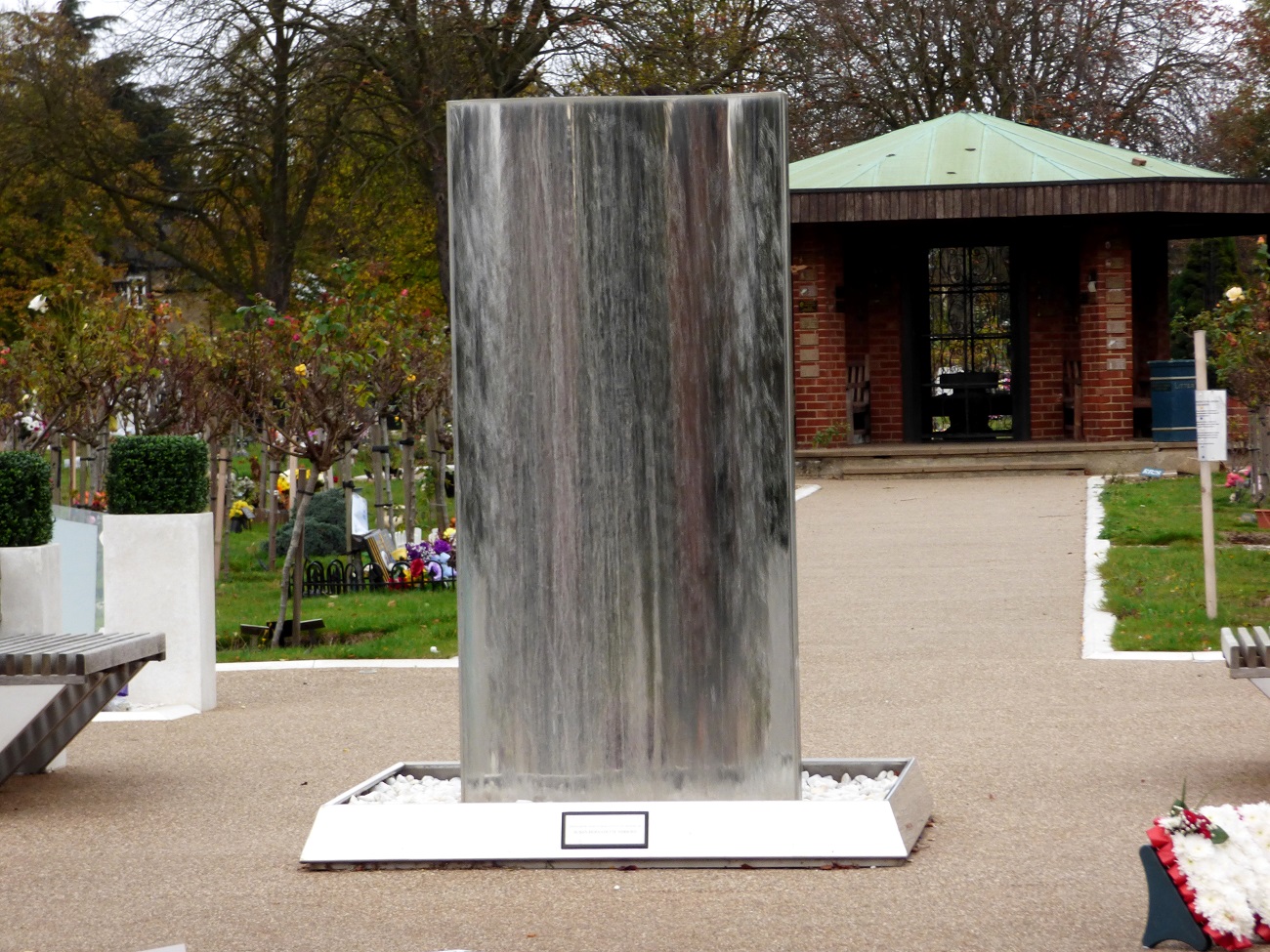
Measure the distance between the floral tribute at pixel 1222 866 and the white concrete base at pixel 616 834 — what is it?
3.05 feet

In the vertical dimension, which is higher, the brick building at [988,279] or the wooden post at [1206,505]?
the brick building at [988,279]

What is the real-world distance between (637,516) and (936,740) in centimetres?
231

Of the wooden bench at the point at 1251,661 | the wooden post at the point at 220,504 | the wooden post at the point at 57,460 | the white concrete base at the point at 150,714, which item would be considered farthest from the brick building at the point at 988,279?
the wooden bench at the point at 1251,661

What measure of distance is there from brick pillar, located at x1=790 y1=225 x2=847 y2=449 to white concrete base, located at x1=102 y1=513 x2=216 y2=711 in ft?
45.5

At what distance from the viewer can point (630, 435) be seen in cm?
484

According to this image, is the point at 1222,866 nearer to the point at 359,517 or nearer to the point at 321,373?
the point at 321,373

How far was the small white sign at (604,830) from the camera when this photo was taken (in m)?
4.73

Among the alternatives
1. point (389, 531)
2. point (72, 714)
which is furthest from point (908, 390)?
point (72, 714)

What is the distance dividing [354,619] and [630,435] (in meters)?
6.76

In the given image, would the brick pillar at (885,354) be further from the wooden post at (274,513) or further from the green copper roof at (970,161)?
the wooden post at (274,513)

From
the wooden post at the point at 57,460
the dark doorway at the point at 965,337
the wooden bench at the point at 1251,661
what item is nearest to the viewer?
the wooden bench at the point at 1251,661

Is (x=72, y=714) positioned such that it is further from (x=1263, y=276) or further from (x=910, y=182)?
(x=910, y=182)

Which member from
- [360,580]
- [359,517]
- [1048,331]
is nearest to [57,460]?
[359,517]

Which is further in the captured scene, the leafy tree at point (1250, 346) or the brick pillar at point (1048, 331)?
the brick pillar at point (1048, 331)
